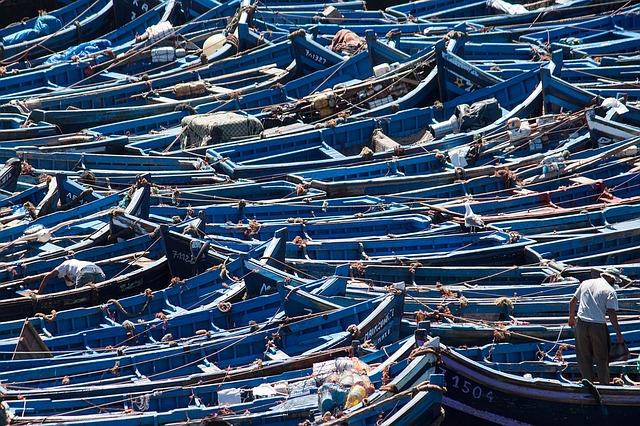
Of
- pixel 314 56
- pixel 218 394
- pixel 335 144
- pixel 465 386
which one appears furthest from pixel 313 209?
pixel 314 56

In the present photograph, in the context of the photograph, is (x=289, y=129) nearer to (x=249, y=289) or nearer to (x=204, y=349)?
(x=249, y=289)

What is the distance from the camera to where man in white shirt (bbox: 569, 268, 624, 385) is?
16750 mm

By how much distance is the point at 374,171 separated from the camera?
26312mm

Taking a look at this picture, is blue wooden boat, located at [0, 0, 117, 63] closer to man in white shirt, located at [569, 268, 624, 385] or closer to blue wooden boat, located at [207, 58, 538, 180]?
blue wooden boat, located at [207, 58, 538, 180]

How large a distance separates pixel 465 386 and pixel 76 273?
7.38 metres

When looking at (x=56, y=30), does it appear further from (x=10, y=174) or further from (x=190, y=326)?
(x=190, y=326)

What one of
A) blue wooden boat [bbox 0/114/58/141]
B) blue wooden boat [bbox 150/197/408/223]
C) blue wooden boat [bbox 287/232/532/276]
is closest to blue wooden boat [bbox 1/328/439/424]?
blue wooden boat [bbox 287/232/532/276]

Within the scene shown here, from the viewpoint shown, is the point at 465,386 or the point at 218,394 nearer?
the point at 465,386

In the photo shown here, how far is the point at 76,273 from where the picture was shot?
68.6ft

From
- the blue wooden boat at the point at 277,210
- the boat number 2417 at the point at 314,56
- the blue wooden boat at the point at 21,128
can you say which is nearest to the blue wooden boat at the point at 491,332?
the blue wooden boat at the point at 277,210

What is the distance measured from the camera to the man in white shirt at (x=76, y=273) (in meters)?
20.9

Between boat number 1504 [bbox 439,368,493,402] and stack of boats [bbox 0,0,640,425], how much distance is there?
33 millimetres

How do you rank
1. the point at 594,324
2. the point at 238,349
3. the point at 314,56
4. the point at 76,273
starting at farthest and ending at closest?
the point at 314,56, the point at 76,273, the point at 238,349, the point at 594,324

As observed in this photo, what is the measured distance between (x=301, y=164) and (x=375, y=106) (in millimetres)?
4304
